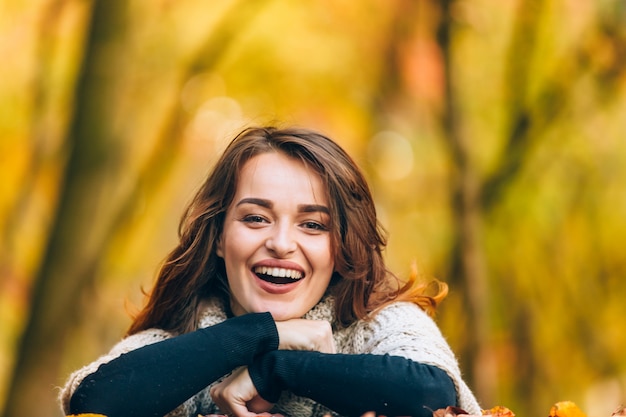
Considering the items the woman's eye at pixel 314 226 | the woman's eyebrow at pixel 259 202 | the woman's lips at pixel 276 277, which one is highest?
the woman's eyebrow at pixel 259 202

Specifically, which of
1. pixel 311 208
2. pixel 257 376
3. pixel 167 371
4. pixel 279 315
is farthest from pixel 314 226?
pixel 167 371

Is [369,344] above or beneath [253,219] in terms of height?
beneath

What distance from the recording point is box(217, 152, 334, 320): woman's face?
9.12 ft

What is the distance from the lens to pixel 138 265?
1128 centimetres

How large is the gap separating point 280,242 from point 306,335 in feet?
0.89

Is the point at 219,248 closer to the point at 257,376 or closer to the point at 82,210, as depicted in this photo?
the point at 257,376

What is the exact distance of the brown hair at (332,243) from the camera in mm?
2887

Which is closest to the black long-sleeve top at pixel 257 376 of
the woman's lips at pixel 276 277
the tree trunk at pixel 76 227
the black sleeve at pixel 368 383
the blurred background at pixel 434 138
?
the black sleeve at pixel 368 383

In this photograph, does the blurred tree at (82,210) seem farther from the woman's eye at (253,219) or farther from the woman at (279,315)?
the woman's eye at (253,219)

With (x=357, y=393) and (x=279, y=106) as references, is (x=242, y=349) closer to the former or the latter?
(x=357, y=393)

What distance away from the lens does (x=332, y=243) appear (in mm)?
2852

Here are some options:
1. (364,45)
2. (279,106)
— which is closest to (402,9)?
(364,45)

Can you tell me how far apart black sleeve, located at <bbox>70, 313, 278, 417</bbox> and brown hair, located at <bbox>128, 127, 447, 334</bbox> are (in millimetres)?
356

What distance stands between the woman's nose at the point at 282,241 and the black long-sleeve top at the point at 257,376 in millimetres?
189
